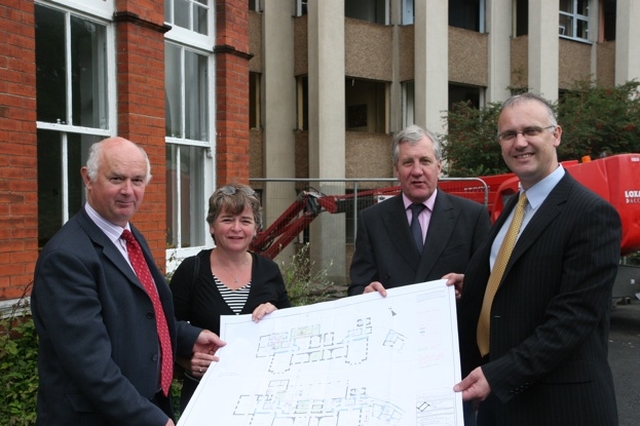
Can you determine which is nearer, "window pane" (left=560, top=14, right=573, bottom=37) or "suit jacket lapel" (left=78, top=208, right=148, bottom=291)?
"suit jacket lapel" (left=78, top=208, right=148, bottom=291)

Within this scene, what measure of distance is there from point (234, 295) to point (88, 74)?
12.3 ft

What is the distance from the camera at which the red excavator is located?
8.62 meters

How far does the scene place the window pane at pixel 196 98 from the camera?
7238 mm

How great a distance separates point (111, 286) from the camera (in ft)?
7.73

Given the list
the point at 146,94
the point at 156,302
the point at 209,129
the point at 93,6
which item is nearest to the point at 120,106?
the point at 146,94

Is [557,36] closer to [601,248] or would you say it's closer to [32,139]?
[32,139]

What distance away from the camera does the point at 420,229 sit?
331cm

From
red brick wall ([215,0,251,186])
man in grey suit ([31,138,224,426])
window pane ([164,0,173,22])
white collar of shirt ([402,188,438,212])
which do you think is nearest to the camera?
man in grey suit ([31,138,224,426])

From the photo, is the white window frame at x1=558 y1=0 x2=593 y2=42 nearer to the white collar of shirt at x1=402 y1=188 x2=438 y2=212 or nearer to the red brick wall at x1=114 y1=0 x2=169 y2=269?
the red brick wall at x1=114 y1=0 x2=169 y2=269

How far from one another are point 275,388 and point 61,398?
30.2 inches

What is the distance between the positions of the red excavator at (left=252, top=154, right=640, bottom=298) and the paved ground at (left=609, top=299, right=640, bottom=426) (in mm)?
720

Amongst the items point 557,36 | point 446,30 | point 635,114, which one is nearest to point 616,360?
point 635,114

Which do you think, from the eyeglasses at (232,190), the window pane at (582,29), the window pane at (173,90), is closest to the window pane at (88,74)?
the window pane at (173,90)

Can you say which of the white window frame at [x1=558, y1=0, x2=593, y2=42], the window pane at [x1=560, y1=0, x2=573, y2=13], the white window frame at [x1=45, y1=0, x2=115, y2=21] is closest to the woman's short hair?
the white window frame at [x1=45, y1=0, x2=115, y2=21]
